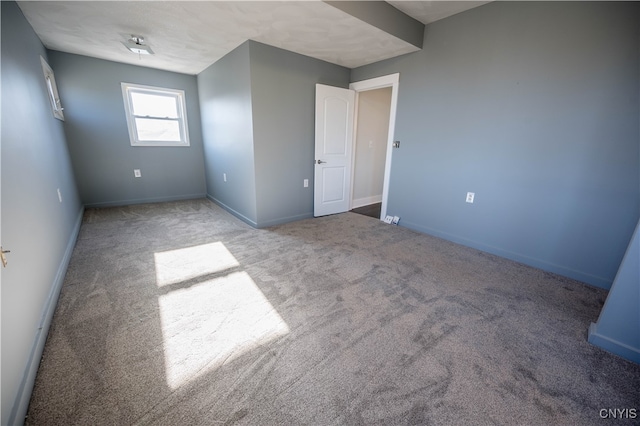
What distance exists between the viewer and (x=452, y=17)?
274cm

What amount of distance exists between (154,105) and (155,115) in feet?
0.55

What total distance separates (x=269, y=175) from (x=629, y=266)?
3.28 meters

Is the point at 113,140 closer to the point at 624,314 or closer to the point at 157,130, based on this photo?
the point at 157,130

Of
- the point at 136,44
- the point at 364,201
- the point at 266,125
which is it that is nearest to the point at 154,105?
the point at 136,44

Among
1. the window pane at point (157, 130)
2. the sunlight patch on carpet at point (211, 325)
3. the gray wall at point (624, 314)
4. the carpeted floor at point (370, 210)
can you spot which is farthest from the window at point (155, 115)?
the gray wall at point (624, 314)

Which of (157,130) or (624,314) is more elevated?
(157,130)

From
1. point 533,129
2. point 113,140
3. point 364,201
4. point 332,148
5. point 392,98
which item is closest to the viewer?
point 533,129

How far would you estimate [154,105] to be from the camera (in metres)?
4.39

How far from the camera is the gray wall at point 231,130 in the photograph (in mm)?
3240

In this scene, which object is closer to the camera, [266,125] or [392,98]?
[266,125]

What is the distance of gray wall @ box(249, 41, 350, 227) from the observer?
3.14 metres

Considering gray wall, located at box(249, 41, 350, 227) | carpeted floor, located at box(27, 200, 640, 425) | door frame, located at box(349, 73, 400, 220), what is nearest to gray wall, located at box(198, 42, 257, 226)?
gray wall, located at box(249, 41, 350, 227)

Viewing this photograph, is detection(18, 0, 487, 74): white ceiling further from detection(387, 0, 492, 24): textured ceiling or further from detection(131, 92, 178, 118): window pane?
detection(131, 92, 178, 118): window pane

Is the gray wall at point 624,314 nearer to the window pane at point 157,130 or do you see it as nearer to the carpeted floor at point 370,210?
the carpeted floor at point 370,210
